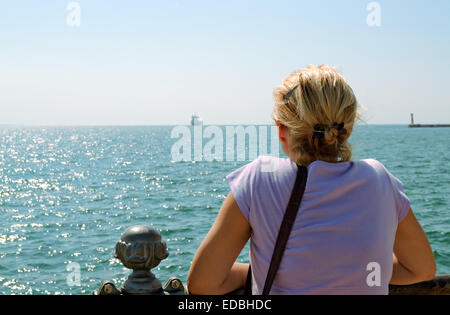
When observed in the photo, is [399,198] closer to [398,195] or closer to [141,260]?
[398,195]

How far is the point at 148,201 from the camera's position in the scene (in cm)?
2372

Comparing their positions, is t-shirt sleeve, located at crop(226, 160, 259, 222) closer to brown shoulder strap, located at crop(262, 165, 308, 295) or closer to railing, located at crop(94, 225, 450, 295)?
brown shoulder strap, located at crop(262, 165, 308, 295)

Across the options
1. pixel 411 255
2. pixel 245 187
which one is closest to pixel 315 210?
pixel 245 187

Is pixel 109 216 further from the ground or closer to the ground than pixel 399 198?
closer to the ground

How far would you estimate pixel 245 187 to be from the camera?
5.50ft

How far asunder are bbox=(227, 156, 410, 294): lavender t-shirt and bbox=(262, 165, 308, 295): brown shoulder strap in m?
0.01

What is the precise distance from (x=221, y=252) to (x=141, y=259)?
0.39m

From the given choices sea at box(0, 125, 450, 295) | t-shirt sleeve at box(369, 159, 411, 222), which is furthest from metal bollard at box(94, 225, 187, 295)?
t-shirt sleeve at box(369, 159, 411, 222)

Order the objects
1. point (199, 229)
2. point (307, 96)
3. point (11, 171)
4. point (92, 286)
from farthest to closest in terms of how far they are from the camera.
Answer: point (11, 171) → point (199, 229) → point (92, 286) → point (307, 96)

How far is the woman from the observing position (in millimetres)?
1676

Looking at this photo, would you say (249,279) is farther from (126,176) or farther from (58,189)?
(126,176)
